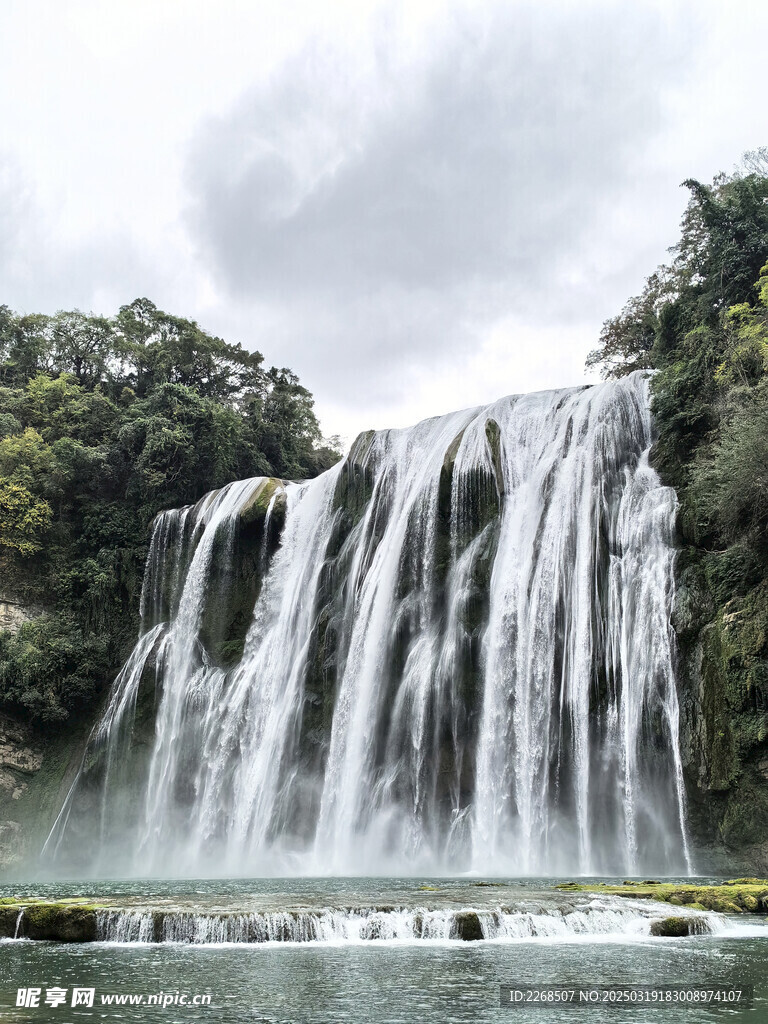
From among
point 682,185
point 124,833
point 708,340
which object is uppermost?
point 682,185

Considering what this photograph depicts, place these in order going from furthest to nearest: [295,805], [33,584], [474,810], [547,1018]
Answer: [33,584], [295,805], [474,810], [547,1018]

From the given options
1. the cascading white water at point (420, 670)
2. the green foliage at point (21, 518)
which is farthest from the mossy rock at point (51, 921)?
the green foliage at point (21, 518)

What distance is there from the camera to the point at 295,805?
2289cm

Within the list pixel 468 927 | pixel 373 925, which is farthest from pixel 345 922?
pixel 468 927

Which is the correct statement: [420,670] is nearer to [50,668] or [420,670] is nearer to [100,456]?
[50,668]

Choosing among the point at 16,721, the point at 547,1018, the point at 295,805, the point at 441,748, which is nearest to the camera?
the point at 547,1018

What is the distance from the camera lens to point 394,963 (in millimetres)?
8188

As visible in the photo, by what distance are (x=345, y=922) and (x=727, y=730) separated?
9.69 m

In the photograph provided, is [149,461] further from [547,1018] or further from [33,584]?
[547,1018]

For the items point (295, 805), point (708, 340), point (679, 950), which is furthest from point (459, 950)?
point (708, 340)

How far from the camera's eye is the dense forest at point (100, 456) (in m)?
30.4

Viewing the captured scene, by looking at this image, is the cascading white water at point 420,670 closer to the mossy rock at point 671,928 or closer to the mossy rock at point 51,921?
the mossy rock at point 671,928

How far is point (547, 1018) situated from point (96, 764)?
24324mm

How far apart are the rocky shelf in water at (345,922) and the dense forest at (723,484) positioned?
6.26 m
